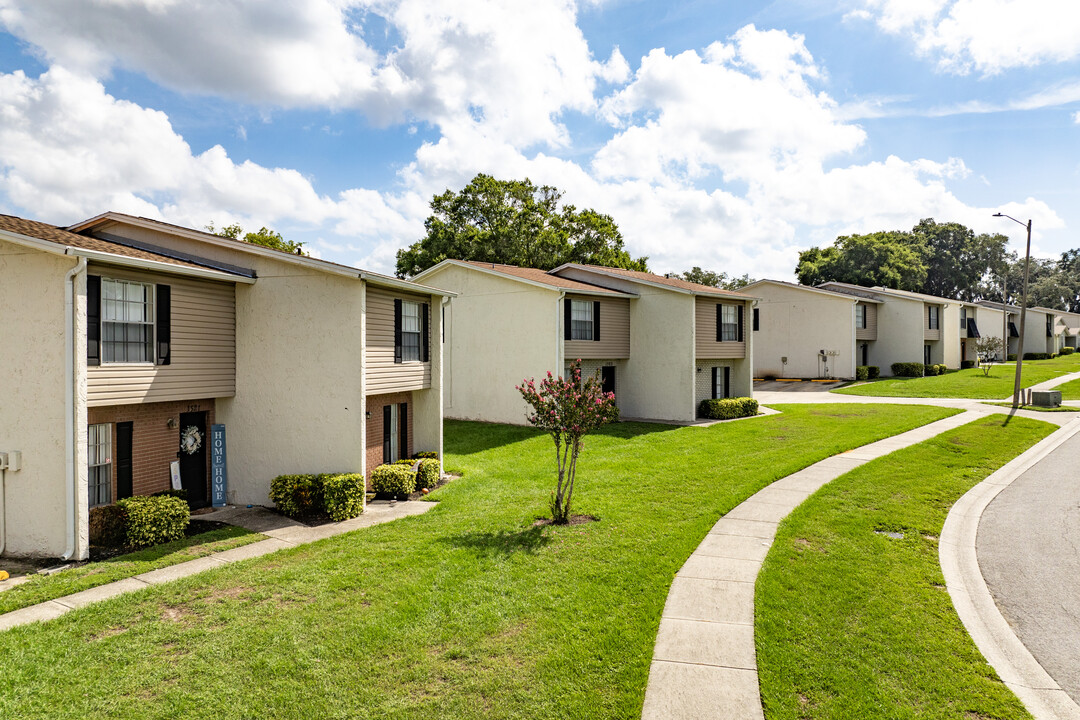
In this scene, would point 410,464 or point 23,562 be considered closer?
point 23,562

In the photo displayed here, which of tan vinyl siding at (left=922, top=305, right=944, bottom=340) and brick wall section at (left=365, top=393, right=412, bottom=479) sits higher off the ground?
tan vinyl siding at (left=922, top=305, right=944, bottom=340)

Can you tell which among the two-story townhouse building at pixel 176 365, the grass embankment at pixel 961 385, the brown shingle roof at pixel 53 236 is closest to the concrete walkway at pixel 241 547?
the two-story townhouse building at pixel 176 365

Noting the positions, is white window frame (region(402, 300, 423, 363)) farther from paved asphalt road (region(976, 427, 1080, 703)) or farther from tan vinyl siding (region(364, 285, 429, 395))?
paved asphalt road (region(976, 427, 1080, 703))

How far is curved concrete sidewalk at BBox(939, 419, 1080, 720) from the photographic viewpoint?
6699mm

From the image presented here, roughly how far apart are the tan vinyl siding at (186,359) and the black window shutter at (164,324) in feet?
0.25

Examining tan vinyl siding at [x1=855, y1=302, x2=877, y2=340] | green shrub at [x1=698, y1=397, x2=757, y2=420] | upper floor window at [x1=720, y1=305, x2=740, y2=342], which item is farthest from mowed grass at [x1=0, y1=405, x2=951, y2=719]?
tan vinyl siding at [x1=855, y1=302, x2=877, y2=340]

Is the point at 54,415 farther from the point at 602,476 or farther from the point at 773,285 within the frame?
the point at 773,285

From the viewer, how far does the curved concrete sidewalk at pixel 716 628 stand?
6.04m

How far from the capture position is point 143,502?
11625 mm

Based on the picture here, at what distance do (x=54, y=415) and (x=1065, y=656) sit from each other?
14.8 m

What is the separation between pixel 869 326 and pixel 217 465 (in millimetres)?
45049

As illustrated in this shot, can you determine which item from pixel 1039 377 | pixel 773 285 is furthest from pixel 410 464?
pixel 1039 377

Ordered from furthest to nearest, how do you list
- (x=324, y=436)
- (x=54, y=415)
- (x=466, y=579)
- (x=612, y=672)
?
1. (x=324, y=436)
2. (x=54, y=415)
3. (x=466, y=579)
4. (x=612, y=672)

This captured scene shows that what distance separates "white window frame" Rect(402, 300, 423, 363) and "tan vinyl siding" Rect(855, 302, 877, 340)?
1479 inches
